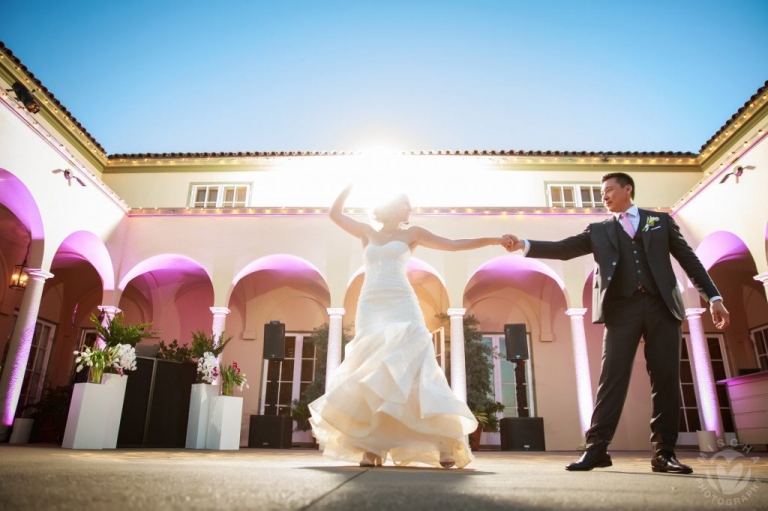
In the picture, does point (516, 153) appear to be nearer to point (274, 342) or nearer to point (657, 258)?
point (274, 342)

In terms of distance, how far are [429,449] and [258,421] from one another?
786 cm

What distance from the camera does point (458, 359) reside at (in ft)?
35.0

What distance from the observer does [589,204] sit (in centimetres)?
1453

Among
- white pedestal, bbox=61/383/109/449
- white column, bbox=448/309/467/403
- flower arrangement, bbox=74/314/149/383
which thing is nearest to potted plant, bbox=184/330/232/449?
flower arrangement, bbox=74/314/149/383

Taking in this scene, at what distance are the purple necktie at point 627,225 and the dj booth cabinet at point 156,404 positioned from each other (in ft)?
25.1

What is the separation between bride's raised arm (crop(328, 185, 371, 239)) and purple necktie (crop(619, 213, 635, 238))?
204cm

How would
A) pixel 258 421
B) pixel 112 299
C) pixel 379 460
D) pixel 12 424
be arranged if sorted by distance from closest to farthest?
pixel 379 460, pixel 12 424, pixel 258 421, pixel 112 299

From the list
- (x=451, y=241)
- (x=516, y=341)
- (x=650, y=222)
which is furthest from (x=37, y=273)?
(x=650, y=222)

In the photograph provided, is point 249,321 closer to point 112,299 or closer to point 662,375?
point 112,299

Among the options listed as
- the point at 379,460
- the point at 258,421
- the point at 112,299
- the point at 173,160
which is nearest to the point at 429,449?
the point at 379,460

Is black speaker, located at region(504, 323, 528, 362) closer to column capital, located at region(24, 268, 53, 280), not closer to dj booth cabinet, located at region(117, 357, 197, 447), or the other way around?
dj booth cabinet, located at region(117, 357, 197, 447)

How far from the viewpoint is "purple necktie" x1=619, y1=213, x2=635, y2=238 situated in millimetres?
3693

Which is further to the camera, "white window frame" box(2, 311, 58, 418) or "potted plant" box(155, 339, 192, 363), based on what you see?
"white window frame" box(2, 311, 58, 418)

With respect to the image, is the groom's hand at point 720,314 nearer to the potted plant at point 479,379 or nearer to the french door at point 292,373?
the potted plant at point 479,379
